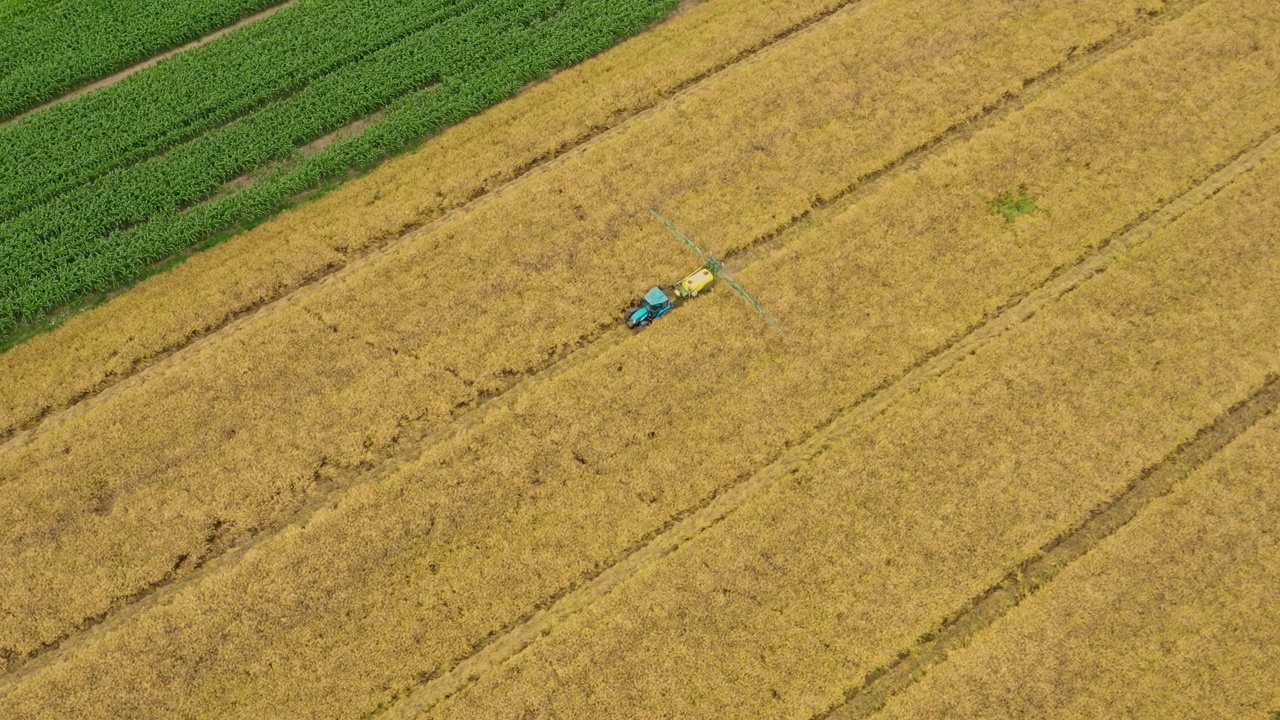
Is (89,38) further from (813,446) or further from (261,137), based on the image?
(813,446)

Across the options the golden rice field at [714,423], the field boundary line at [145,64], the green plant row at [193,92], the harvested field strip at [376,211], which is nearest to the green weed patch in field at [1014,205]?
the golden rice field at [714,423]

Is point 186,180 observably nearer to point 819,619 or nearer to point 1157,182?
point 819,619

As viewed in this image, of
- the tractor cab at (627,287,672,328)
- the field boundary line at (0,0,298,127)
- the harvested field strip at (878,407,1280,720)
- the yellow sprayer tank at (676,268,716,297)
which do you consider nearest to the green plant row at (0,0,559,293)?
the field boundary line at (0,0,298,127)

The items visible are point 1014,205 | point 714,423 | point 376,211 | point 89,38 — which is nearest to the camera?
point 714,423

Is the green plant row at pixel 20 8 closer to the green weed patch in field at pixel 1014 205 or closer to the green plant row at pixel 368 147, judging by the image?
the green plant row at pixel 368 147

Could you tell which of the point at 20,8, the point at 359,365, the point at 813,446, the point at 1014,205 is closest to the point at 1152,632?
the point at 813,446

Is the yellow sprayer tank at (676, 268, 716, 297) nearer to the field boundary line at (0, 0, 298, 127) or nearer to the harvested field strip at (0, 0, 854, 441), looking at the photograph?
the harvested field strip at (0, 0, 854, 441)
